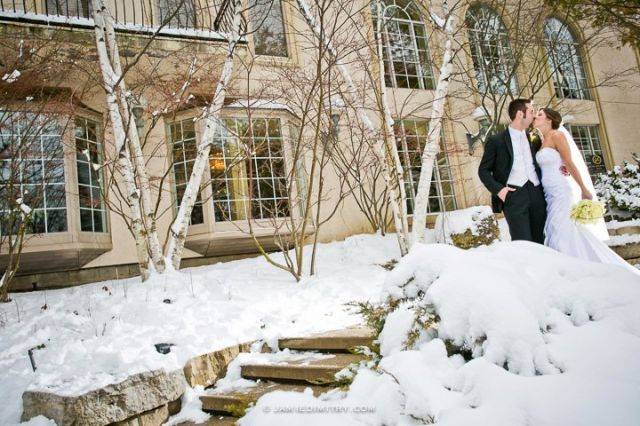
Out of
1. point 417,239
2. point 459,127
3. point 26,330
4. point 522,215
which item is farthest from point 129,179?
point 459,127

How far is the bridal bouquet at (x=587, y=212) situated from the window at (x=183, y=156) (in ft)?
21.4

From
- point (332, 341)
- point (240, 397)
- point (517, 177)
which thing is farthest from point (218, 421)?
point (517, 177)

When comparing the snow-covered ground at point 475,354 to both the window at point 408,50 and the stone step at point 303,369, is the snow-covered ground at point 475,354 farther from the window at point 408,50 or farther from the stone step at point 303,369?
the window at point 408,50

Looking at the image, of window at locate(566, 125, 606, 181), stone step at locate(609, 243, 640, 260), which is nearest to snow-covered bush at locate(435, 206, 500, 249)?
stone step at locate(609, 243, 640, 260)

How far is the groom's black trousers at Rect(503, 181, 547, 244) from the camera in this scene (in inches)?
140

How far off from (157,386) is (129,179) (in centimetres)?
311

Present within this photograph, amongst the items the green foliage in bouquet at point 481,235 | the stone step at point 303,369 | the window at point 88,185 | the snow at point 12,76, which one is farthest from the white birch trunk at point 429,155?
the snow at point 12,76

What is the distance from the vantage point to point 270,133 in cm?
841

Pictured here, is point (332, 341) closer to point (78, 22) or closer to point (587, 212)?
A: point (587, 212)

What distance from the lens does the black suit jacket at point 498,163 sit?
3719 mm

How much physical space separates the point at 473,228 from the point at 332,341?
4364 mm

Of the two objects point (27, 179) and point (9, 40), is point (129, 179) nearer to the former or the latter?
point (27, 179)

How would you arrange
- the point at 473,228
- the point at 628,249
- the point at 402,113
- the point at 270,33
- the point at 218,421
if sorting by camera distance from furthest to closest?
the point at 402,113, the point at 270,33, the point at 473,228, the point at 628,249, the point at 218,421

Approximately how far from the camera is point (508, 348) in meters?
1.49
